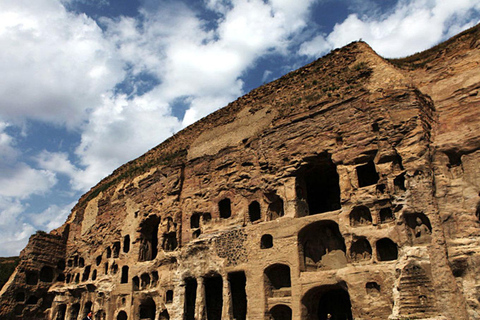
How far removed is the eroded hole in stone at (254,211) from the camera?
15.4 m

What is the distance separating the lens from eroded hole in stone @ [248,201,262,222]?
15364mm

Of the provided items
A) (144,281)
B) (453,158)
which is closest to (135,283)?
(144,281)

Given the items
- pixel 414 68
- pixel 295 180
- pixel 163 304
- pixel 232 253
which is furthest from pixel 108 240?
pixel 414 68

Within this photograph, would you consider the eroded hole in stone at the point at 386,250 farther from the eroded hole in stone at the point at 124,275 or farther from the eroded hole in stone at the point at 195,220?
the eroded hole in stone at the point at 124,275

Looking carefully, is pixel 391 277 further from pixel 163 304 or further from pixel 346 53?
pixel 163 304

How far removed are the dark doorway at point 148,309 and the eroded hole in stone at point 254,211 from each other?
20.0 ft

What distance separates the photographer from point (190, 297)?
1639 cm

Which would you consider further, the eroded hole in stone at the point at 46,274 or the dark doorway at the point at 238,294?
the eroded hole in stone at the point at 46,274

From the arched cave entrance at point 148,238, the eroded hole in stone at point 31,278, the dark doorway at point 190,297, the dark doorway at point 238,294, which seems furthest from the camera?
the eroded hole in stone at point 31,278

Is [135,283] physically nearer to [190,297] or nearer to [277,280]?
[190,297]

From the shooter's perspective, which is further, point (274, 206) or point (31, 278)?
point (31, 278)

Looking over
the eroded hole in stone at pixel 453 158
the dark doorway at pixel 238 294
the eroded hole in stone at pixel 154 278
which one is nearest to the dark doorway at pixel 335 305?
the dark doorway at pixel 238 294

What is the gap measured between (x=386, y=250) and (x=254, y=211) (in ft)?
17.5

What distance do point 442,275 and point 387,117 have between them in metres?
4.70
